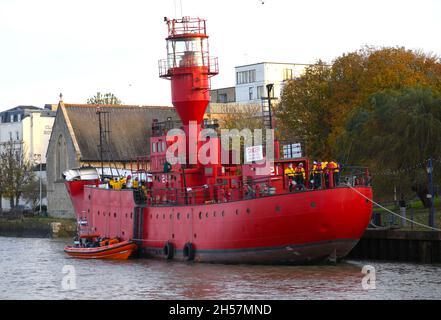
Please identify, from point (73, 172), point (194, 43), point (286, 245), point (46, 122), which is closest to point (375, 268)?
point (286, 245)

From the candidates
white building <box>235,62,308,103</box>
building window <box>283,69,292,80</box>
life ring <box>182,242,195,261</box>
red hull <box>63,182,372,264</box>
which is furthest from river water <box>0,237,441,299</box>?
building window <box>283,69,292,80</box>

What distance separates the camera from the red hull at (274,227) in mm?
41625

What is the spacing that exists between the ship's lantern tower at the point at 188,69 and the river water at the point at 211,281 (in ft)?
25.4

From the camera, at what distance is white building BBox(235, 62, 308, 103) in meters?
121

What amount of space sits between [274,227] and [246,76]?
84613mm

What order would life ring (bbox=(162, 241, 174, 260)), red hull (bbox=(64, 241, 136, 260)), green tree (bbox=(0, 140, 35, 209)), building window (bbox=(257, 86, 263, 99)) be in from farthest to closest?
1. building window (bbox=(257, 86, 263, 99))
2. green tree (bbox=(0, 140, 35, 209))
3. red hull (bbox=(64, 241, 136, 260))
4. life ring (bbox=(162, 241, 174, 260))

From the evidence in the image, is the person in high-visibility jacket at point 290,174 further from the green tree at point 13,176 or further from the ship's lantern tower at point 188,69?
the green tree at point 13,176

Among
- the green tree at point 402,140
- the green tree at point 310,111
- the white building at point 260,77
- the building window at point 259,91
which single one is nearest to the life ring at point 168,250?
the green tree at point 402,140

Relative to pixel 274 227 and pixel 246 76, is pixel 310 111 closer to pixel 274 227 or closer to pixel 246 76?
pixel 274 227

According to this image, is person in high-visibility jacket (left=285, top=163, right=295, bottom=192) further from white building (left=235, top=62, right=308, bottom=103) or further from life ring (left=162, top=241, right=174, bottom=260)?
white building (left=235, top=62, right=308, bottom=103)

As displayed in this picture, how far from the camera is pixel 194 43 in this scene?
171ft

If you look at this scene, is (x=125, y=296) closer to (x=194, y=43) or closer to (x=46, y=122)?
(x=194, y=43)

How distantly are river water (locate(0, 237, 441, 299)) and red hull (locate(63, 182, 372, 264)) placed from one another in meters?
0.64

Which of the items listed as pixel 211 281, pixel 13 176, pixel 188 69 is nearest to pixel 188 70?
pixel 188 69
